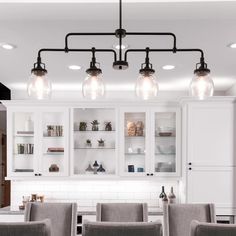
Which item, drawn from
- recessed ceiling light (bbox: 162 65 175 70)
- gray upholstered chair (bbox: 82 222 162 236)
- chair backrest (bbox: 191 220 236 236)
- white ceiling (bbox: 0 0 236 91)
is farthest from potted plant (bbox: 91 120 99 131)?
chair backrest (bbox: 191 220 236 236)

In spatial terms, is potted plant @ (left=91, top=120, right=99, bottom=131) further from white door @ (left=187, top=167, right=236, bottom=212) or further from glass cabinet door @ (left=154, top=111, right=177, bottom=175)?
white door @ (left=187, top=167, right=236, bottom=212)

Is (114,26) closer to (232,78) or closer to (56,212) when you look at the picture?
(56,212)

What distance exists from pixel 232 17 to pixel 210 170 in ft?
7.73

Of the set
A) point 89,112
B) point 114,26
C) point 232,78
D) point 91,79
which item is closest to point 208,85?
point 91,79

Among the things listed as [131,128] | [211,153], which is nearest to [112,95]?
[131,128]

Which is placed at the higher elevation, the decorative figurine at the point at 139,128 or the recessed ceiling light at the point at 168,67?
the recessed ceiling light at the point at 168,67

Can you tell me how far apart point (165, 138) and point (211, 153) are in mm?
727

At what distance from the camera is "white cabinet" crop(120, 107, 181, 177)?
15.3ft

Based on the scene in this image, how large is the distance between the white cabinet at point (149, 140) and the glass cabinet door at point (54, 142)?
782mm

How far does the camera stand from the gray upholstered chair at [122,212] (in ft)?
9.09

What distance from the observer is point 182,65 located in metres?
3.62

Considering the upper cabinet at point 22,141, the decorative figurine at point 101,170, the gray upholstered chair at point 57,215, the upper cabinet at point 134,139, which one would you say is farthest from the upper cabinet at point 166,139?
the gray upholstered chair at point 57,215

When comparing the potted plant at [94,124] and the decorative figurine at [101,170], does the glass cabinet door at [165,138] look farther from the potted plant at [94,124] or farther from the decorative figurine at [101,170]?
the potted plant at [94,124]

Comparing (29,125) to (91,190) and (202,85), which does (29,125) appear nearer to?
(91,190)
